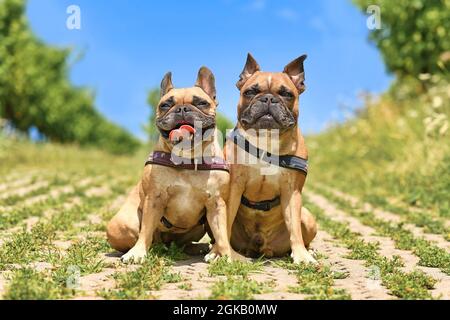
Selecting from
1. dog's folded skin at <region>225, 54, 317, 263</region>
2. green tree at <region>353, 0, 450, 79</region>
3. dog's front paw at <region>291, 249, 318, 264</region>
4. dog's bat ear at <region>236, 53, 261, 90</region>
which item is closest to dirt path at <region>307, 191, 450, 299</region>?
dog's front paw at <region>291, 249, 318, 264</region>

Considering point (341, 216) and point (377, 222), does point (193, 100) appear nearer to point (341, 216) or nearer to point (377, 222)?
point (377, 222)

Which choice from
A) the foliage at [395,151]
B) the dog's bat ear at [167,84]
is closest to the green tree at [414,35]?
the foliage at [395,151]

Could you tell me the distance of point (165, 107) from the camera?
4.85 m

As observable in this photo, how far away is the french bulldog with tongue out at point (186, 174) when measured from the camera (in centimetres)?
477

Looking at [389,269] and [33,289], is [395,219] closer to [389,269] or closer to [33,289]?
[389,269]

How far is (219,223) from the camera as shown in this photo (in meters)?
4.84

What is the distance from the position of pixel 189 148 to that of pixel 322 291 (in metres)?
1.57

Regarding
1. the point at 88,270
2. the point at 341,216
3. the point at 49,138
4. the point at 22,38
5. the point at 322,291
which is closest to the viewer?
the point at 322,291

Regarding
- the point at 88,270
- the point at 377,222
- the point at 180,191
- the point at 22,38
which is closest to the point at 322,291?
the point at 180,191

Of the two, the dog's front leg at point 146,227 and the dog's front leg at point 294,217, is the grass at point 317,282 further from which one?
the dog's front leg at point 146,227

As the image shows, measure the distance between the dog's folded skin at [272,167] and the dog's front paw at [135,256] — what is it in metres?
0.72

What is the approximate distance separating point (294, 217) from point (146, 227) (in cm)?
119

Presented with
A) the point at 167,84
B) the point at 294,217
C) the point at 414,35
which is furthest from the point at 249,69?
the point at 414,35

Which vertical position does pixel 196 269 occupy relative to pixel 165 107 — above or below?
below
